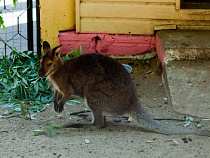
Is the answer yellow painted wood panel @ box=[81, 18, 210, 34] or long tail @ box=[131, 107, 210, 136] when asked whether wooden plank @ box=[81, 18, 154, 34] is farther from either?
long tail @ box=[131, 107, 210, 136]

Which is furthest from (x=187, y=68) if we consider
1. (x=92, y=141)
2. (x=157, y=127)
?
(x=92, y=141)

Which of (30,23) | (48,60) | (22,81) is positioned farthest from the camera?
(30,23)

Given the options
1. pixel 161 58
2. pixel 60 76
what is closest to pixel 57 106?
pixel 60 76

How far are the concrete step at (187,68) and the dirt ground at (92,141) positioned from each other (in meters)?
0.23

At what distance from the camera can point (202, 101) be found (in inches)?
202

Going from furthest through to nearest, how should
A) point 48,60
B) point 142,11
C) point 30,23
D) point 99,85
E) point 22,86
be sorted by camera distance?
1. point 30,23
2. point 142,11
3. point 22,86
4. point 48,60
5. point 99,85

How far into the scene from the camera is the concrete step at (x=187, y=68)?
5121 millimetres

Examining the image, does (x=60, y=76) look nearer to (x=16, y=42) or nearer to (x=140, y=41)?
(x=140, y=41)

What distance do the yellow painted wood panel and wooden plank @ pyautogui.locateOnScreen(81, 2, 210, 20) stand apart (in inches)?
2.9

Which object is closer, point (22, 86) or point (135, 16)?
point (22, 86)

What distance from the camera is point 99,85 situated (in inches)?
171

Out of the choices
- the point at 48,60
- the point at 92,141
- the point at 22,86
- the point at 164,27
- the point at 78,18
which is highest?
the point at 78,18

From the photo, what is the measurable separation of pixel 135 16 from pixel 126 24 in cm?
18

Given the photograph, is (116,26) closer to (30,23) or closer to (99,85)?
(30,23)
